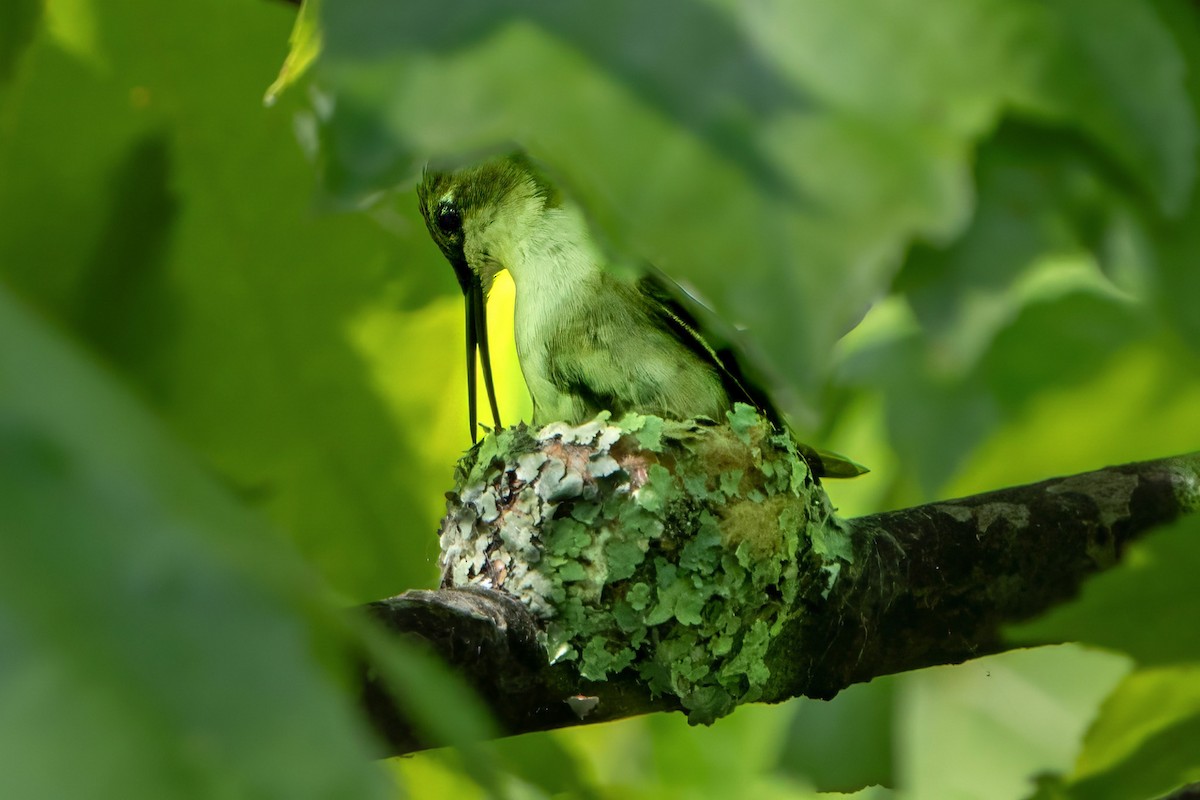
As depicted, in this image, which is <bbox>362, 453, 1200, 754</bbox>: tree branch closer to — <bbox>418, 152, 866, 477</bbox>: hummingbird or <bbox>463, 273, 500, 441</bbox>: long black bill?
<bbox>418, 152, 866, 477</bbox>: hummingbird

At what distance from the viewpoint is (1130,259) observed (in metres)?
0.68

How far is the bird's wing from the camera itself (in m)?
1.94

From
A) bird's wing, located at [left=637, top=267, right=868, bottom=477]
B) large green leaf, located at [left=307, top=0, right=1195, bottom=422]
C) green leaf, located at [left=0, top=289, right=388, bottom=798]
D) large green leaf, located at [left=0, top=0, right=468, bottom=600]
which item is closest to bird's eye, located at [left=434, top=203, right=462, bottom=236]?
bird's wing, located at [left=637, top=267, right=868, bottom=477]

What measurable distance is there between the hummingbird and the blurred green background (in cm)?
40

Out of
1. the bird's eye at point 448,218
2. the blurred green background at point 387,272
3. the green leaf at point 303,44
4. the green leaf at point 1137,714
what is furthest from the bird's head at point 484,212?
the green leaf at point 1137,714

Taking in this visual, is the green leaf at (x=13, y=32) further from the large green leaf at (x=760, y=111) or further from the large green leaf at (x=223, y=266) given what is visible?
the large green leaf at (x=760, y=111)

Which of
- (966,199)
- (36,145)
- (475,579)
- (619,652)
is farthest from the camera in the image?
(475,579)

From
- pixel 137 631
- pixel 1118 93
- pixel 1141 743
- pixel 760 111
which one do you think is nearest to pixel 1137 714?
pixel 1141 743

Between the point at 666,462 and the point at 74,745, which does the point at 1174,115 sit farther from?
the point at 666,462

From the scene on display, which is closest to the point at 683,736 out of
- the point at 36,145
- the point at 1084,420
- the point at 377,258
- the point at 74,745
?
the point at 1084,420

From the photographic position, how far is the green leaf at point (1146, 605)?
101 centimetres

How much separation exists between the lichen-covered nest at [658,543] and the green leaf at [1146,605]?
21.8 inches

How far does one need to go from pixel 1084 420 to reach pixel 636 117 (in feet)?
4.84

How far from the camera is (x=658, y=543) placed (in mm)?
1649
